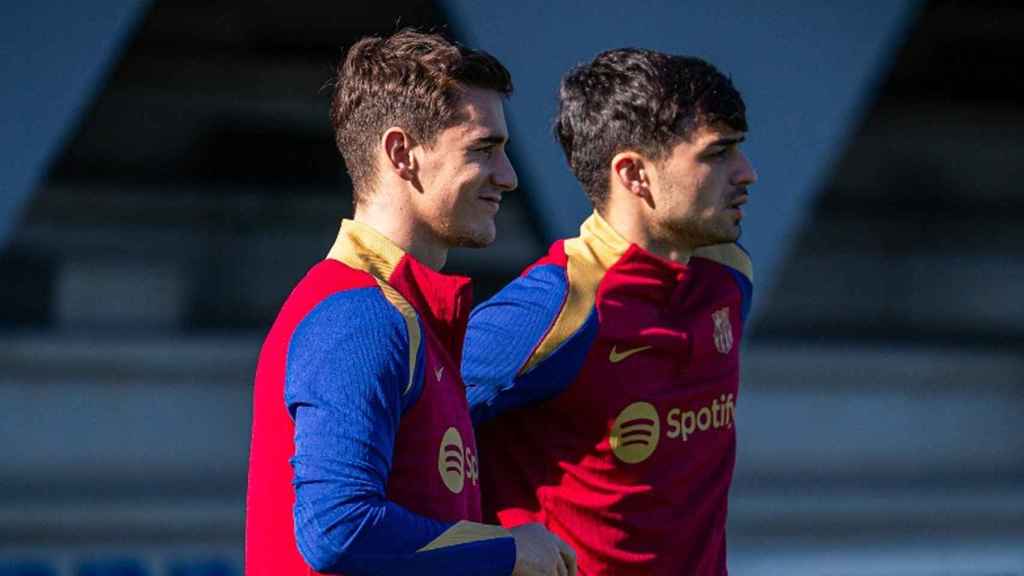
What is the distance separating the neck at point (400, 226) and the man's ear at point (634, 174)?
31.0 inches

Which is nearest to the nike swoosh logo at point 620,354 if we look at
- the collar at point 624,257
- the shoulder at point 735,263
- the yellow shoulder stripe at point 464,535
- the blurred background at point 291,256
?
the collar at point 624,257

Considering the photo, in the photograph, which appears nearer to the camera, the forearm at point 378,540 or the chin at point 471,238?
the forearm at point 378,540

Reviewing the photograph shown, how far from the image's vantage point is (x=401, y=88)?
1.67 metres

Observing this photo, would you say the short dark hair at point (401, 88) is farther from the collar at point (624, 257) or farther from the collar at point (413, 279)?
the collar at point (624, 257)

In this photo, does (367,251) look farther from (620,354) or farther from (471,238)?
(620,354)

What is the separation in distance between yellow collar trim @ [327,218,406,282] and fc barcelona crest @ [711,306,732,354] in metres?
0.94

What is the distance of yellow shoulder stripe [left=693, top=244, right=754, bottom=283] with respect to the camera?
2654mm

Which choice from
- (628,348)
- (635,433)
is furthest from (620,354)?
(635,433)

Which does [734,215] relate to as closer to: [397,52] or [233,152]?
[397,52]

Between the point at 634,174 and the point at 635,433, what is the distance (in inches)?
16.6

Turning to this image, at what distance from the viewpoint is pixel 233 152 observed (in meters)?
5.18

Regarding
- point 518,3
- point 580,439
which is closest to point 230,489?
point 518,3

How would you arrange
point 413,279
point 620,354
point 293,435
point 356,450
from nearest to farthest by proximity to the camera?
point 356,450 < point 293,435 < point 413,279 < point 620,354

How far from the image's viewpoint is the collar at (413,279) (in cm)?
161
